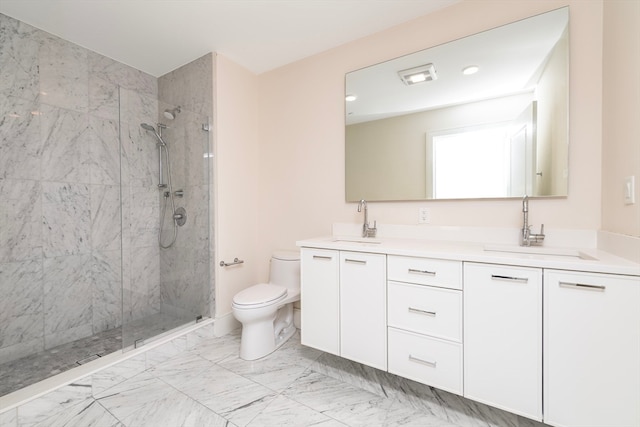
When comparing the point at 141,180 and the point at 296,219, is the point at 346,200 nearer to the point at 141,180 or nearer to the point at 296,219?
the point at 296,219

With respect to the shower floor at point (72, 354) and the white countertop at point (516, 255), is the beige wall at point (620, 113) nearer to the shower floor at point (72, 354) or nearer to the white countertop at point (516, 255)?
the white countertop at point (516, 255)

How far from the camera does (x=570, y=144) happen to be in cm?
148

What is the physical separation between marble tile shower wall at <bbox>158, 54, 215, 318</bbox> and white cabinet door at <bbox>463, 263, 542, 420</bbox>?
200 centimetres

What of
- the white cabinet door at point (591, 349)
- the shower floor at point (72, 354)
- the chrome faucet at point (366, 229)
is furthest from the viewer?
the chrome faucet at point (366, 229)

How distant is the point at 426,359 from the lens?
4.59ft

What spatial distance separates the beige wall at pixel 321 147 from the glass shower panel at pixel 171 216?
18 centimetres

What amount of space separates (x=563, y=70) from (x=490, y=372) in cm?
167

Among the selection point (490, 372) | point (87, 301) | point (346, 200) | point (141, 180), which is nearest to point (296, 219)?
point (346, 200)

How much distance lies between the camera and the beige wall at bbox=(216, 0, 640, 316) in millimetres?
1455

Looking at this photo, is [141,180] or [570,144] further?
[141,180]

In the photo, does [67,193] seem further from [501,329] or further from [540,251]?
[540,251]

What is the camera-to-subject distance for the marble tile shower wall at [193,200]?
2.35 m

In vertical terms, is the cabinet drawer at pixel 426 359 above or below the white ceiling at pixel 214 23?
below

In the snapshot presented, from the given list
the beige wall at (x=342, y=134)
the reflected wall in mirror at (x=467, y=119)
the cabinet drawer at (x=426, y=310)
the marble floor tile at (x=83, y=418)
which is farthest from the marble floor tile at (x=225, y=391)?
the reflected wall in mirror at (x=467, y=119)
